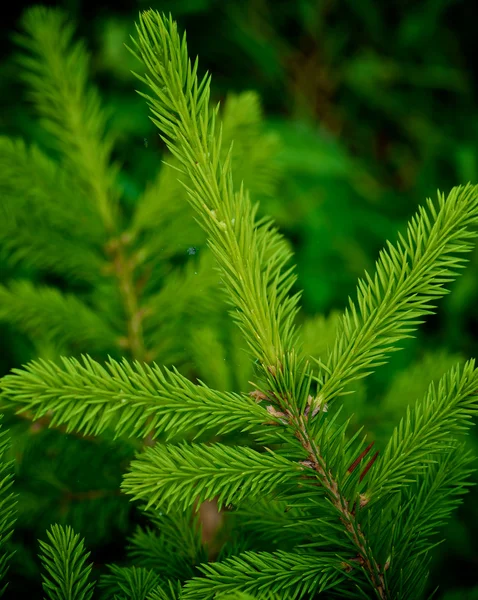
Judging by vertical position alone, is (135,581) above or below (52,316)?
below

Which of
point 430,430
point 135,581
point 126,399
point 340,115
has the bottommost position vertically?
point 135,581

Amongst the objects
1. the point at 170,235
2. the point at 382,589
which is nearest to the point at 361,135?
the point at 170,235

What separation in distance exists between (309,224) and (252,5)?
103 centimetres

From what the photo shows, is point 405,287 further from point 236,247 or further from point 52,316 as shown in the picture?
point 52,316

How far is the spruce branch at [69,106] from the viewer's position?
818mm

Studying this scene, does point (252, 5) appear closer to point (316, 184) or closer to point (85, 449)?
point (316, 184)

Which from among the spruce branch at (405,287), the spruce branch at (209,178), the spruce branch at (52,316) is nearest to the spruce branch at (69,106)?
the spruce branch at (52,316)

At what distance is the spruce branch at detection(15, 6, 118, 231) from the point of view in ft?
2.68

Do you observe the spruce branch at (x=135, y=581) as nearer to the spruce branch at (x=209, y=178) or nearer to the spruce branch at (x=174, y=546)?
the spruce branch at (x=174, y=546)

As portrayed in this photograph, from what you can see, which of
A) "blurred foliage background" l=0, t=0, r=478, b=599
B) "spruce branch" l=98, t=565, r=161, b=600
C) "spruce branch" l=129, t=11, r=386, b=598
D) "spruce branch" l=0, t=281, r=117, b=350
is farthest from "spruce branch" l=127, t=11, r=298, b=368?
"blurred foliage background" l=0, t=0, r=478, b=599

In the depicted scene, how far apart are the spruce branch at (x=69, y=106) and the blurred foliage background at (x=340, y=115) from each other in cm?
44

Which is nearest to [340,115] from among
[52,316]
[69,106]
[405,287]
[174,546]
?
[69,106]

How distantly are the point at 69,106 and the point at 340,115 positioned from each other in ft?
5.38

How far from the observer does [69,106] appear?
0.82 m
